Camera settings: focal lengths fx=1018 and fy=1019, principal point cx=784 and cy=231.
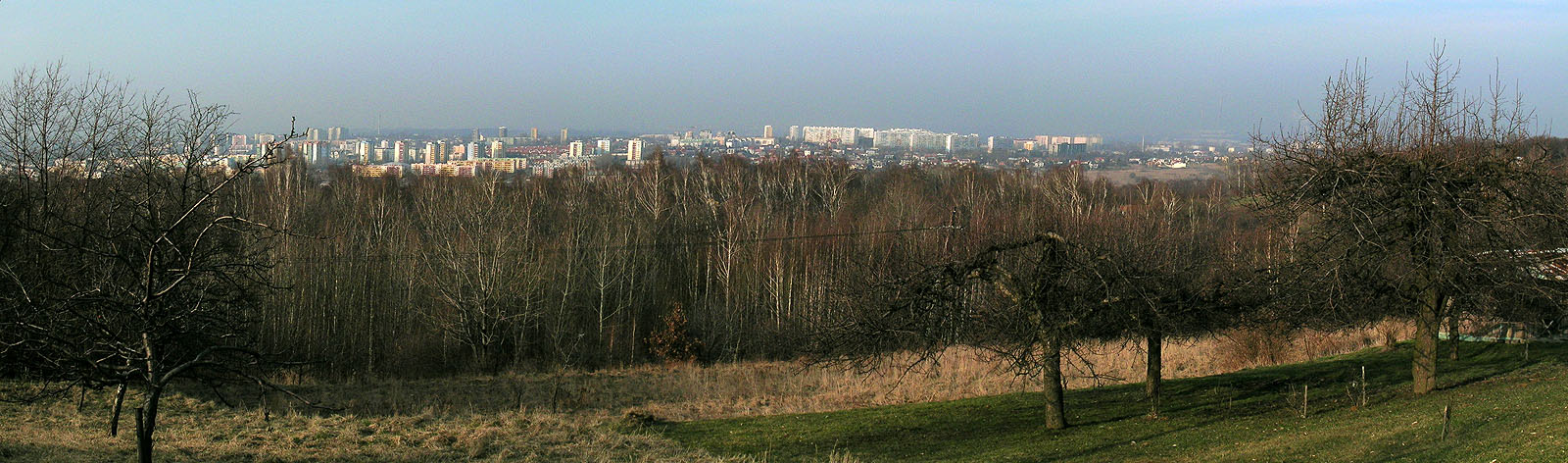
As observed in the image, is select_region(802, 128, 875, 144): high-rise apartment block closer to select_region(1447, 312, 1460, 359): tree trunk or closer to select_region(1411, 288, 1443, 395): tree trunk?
select_region(1447, 312, 1460, 359): tree trunk

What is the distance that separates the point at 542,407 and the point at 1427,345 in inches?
790

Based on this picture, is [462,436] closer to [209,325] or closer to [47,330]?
[209,325]

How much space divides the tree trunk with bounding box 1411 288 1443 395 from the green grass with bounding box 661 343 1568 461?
33 centimetres

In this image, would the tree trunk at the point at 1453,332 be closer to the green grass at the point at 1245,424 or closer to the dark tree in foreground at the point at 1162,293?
the green grass at the point at 1245,424

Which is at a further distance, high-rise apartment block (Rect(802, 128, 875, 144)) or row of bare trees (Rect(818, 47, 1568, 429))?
high-rise apartment block (Rect(802, 128, 875, 144))

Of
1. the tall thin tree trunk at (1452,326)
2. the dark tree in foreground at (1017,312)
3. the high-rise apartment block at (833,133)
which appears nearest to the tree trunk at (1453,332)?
the tall thin tree trunk at (1452,326)

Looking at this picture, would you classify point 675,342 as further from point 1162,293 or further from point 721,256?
point 1162,293

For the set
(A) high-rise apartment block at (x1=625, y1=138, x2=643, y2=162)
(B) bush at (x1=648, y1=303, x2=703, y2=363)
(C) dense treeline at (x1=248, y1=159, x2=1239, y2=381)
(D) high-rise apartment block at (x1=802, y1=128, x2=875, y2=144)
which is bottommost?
(B) bush at (x1=648, y1=303, x2=703, y2=363)

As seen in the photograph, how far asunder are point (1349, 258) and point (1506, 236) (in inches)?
97.4

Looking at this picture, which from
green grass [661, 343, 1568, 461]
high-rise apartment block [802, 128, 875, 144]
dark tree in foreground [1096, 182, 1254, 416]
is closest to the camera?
green grass [661, 343, 1568, 461]

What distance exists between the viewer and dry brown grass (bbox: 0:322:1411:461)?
48.8 ft

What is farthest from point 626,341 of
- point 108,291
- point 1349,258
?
point 108,291

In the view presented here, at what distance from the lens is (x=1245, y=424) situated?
16.9m

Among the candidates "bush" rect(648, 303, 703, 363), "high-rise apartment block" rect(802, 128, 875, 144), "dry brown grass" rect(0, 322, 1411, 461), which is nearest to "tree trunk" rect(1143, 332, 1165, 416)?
"dry brown grass" rect(0, 322, 1411, 461)
